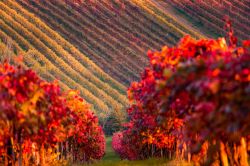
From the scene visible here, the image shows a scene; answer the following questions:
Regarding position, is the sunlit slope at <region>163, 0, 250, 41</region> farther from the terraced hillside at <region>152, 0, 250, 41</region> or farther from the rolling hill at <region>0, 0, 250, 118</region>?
the rolling hill at <region>0, 0, 250, 118</region>

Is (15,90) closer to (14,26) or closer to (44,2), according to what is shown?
(14,26)

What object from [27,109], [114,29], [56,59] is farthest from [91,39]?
[27,109]

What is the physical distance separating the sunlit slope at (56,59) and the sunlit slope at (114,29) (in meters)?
3.64

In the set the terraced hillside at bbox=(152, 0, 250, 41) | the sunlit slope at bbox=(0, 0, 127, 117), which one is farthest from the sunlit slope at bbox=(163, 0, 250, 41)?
the sunlit slope at bbox=(0, 0, 127, 117)

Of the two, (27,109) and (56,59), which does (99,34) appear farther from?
(27,109)

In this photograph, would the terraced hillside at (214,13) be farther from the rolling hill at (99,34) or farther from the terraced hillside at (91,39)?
the terraced hillside at (91,39)

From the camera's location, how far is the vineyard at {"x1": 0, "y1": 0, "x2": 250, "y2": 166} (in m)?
9.01

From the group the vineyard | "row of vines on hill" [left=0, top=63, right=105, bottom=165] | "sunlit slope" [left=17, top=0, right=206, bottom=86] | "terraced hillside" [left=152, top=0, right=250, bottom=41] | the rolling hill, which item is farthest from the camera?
"terraced hillside" [left=152, top=0, right=250, bottom=41]

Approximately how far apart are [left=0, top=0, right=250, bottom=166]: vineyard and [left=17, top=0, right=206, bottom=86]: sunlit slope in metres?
0.27

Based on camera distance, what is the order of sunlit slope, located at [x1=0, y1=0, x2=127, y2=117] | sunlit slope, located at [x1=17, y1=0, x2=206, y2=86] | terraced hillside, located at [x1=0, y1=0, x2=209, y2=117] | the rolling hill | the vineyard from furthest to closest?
sunlit slope, located at [x1=17, y1=0, x2=206, y2=86] → the rolling hill → terraced hillside, located at [x1=0, y1=0, x2=209, y2=117] → sunlit slope, located at [x1=0, y1=0, x2=127, y2=117] → the vineyard

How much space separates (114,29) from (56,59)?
88.9 feet

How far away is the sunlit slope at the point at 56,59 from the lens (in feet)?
430

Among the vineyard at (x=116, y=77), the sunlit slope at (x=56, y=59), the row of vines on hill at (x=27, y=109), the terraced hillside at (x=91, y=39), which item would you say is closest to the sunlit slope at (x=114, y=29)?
the terraced hillside at (x=91, y=39)

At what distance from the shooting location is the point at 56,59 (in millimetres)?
138000
